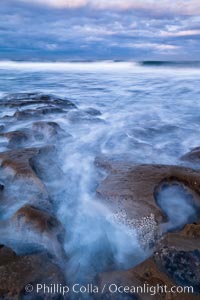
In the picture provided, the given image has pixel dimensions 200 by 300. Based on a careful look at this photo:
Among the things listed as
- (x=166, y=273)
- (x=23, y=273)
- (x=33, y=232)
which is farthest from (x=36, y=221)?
(x=166, y=273)

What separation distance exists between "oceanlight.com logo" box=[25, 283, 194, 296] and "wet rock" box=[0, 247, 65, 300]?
0.03 metres

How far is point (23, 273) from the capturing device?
2564mm

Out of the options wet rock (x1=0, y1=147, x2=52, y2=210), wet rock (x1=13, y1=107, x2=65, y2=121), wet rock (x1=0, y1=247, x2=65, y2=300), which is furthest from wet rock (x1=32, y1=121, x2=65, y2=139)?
wet rock (x1=0, y1=247, x2=65, y2=300)

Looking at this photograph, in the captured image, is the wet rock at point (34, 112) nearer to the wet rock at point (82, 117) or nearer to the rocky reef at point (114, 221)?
the wet rock at point (82, 117)

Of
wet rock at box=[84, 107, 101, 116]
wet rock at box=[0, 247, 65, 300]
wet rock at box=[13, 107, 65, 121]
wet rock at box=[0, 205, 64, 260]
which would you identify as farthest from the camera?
wet rock at box=[84, 107, 101, 116]

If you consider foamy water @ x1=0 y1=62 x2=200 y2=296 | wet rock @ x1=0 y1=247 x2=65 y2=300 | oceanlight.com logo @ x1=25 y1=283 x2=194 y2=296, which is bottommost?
foamy water @ x1=0 y1=62 x2=200 y2=296

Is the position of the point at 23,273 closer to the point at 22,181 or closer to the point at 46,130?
the point at 22,181

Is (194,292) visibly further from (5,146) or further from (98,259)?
(5,146)

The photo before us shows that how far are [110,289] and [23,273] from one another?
755 millimetres

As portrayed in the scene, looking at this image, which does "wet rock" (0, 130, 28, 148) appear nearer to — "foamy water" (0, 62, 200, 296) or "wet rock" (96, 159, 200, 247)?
"foamy water" (0, 62, 200, 296)

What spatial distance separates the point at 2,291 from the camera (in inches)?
95.2

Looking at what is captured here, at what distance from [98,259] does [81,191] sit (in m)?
1.36

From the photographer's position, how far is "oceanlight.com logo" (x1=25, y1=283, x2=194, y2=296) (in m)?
2.45

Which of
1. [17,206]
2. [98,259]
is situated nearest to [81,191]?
[17,206]
